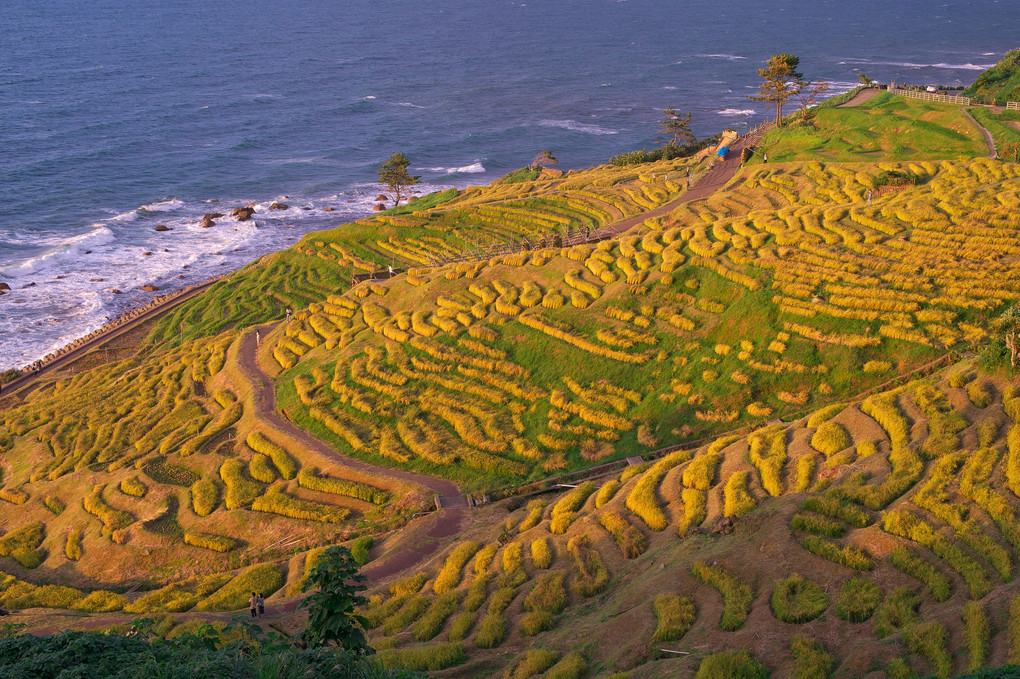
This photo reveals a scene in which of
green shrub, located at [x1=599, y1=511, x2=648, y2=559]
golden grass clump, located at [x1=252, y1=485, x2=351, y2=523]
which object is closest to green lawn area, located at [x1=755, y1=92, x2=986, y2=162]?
green shrub, located at [x1=599, y1=511, x2=648, y2=559]

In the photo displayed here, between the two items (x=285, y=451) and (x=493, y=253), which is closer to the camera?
(x=285, y=451)

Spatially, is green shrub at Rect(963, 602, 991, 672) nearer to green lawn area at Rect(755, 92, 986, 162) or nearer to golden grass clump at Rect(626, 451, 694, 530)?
golden grass clump at Rect(626, 451, 694, 530)

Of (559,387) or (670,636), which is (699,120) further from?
(670,636)

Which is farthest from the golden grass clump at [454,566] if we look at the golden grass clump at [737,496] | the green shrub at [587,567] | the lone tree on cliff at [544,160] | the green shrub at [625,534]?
the lone tree on cliff at [544,160]

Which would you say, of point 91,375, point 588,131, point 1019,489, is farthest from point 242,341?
point 588,131

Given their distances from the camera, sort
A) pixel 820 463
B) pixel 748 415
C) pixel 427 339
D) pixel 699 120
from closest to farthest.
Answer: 1. pixel 820 463
2. pixel 748 415
3. pixel 427 339
4. pixel 699 120

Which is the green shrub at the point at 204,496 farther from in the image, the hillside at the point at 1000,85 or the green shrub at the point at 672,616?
the hillside at the point at 1000,85

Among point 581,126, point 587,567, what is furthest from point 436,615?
point 581,126

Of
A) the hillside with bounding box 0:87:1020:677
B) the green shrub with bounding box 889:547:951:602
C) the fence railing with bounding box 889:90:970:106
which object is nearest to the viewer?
the green shrub with bounding box 889:547:951:602
